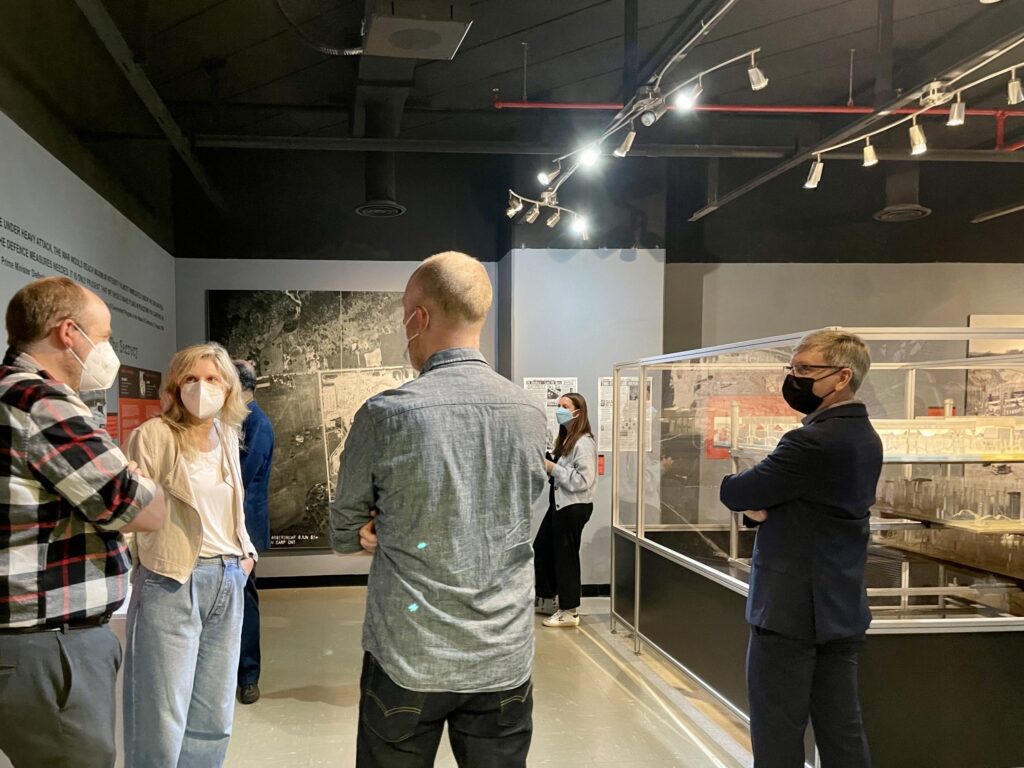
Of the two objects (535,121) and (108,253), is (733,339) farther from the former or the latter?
(108,253)

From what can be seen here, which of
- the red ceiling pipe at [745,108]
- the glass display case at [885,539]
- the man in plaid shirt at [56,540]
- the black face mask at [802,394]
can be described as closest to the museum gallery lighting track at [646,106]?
the red ceiling pipe at [745,108]

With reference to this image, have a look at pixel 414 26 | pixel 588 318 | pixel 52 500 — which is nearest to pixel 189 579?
pixel 52 500

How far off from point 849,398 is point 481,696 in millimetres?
1474

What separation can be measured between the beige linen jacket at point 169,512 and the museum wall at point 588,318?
3.46 meters

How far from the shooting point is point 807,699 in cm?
205

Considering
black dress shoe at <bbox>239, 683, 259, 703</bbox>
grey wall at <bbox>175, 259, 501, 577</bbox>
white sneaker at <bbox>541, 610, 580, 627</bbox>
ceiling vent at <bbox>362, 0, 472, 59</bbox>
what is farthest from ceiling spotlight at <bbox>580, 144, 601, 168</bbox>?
black dress shoe at <bbox>239, 683, 259, 703</bbox>

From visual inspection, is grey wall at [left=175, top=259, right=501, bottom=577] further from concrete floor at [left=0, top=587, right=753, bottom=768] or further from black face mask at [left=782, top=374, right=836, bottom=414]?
black face mask at [left=782, top=374, right=836, bottom=414]

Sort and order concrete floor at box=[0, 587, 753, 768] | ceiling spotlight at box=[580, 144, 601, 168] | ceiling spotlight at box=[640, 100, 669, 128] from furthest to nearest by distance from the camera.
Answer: ceiling spotlight at box=[580, 144, 601, 168] < ceiling spotlight at box=[640, 100, 669, 128] < concrete floor at box=[0, 587, 753, 768]

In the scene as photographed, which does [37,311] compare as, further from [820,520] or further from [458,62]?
[458,62]

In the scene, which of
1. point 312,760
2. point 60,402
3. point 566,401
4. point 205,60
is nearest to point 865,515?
point 60,402

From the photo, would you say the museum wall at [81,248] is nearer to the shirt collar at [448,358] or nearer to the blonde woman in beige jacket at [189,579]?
the blonde woman in beige jacket at [189,579]

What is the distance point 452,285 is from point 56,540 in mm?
982

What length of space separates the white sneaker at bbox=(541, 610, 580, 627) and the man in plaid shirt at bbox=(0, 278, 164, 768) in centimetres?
340

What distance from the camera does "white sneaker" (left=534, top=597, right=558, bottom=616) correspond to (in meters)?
4.86
